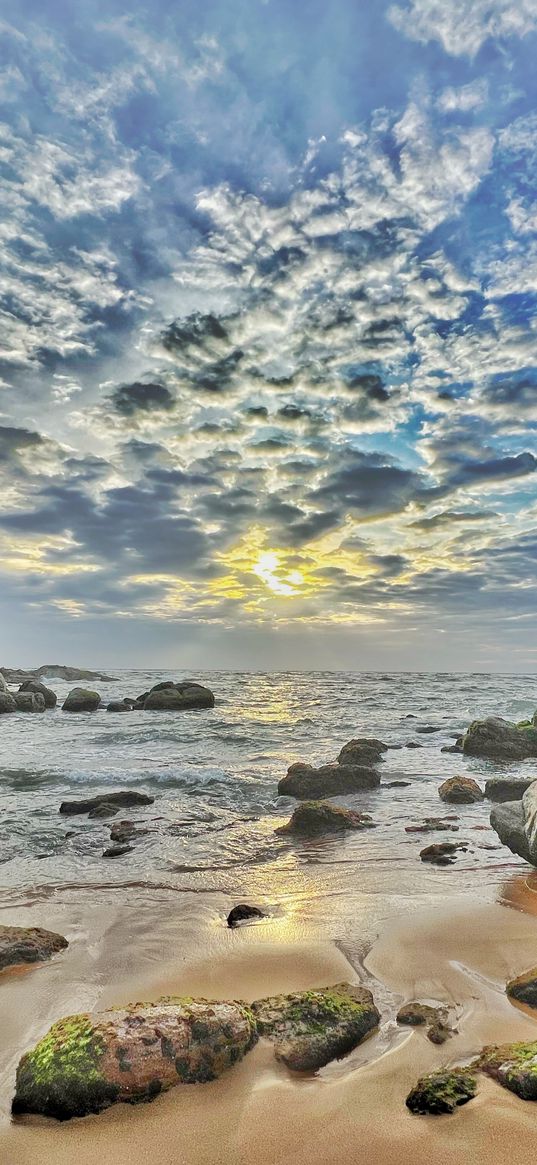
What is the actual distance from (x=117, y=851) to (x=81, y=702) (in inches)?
1195

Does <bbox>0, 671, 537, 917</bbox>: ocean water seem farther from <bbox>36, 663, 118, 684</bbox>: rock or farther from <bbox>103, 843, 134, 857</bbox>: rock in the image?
<bbox>36, 663, 118, 684</bbox>: rock

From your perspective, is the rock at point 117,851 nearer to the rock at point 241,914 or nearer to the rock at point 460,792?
the rock at point 241,914

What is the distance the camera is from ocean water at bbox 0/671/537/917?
757cm

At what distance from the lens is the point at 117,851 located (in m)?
8.97

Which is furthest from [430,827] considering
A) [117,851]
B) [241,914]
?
[117,851]

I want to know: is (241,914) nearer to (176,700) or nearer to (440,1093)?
(440,1093)

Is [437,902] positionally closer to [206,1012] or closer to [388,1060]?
[388,1060]

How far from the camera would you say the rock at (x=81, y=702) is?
37.1m

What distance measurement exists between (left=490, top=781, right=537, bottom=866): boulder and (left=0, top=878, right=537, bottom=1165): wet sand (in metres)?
2.26

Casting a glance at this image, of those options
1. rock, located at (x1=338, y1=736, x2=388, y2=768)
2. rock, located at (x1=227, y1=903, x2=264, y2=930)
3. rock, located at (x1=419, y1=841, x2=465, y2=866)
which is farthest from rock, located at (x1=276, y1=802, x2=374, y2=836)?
rock, located at (x1=338, y1=736, x2=388, y2=768)

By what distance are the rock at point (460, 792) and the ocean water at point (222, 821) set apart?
31 centimetres

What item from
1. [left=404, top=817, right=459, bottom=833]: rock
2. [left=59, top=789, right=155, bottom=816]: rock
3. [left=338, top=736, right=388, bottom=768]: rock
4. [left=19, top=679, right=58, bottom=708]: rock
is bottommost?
[left=59, top=789, right=155, bottom=816]: rock

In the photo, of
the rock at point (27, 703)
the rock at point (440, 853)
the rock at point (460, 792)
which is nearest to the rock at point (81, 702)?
the rock at point (27, 703)

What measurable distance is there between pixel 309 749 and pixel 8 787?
10.3 meters
